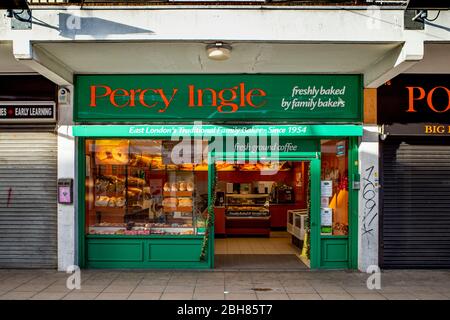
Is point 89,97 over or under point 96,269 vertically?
over

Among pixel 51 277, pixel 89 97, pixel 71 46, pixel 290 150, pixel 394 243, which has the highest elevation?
pixel 71 46

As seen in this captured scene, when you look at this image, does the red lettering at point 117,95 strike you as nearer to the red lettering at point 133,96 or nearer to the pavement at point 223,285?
the red lettering at point 133,96

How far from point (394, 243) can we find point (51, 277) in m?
6.36

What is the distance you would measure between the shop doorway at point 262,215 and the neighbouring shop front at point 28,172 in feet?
10.6

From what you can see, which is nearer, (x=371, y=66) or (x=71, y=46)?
(x=71, y=46)

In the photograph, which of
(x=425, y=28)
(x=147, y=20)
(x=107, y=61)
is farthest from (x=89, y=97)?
(x=425, y=28)

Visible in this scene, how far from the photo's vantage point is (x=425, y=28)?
6.86 m

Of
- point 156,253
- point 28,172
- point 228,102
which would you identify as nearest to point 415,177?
point 228,102

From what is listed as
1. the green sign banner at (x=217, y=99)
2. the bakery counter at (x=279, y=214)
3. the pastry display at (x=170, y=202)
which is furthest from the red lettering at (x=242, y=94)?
the bakery counter at (x=279, y=214)

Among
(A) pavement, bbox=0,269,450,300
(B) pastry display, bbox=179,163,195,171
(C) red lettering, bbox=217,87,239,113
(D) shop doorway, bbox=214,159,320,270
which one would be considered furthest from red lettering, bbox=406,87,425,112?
(B) pastry display, bbox=179,163,195,171

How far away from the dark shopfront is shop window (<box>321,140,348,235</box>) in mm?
699

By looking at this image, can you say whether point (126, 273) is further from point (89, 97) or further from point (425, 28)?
point (425, 28)

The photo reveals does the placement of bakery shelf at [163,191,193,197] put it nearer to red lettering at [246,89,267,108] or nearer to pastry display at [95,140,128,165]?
pastry display at [95,140,128,165]

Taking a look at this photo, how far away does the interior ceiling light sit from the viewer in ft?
22.6
